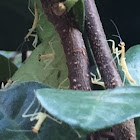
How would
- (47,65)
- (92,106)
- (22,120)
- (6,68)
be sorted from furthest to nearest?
(6,68)
(47,65)
(22,120)
(92,106)

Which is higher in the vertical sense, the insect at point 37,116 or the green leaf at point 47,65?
the insect at point 37,116

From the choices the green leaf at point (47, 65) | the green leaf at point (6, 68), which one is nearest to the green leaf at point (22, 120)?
the green leaf at point (47, 65)

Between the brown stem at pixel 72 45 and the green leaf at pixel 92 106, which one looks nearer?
the green leaf at pixel 92 106

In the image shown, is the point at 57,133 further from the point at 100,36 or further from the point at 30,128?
the point at 100,36

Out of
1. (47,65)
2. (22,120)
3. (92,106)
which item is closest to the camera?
(92,106)

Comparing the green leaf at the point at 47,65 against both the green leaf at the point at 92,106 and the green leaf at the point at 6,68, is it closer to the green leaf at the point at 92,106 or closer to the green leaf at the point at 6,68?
the green leaf at the point at 6,68

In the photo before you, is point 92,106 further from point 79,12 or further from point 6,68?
point 6,68

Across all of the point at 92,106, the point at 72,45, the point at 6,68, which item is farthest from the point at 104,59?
the point at 6,68
